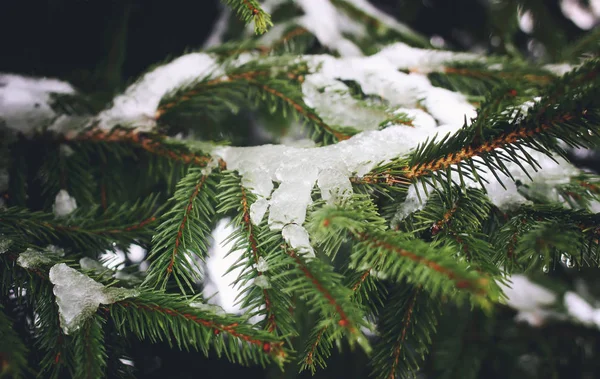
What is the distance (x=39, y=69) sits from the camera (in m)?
1.56

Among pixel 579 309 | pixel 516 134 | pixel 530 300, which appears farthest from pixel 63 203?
pixel 579 309

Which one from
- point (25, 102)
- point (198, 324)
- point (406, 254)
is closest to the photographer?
point (406, 254)

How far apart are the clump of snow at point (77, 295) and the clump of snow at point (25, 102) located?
662 mm

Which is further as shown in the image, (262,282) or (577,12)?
(577,12)

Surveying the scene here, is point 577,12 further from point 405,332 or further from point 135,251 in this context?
point 135,251

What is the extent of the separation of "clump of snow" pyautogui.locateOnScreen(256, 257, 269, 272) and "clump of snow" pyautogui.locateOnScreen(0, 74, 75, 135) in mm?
949

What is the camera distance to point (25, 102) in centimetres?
123

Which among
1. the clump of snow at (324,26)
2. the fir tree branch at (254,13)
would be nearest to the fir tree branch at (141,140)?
the fir tree branch at (254,13)

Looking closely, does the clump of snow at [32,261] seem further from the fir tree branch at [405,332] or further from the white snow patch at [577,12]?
the white snow patch at [577,12]

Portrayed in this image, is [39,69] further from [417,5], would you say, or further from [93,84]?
[417,5]

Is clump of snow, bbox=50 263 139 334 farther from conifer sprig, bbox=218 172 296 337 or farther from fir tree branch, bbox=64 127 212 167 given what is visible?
fir tree branch, bbox=64 127 212 167

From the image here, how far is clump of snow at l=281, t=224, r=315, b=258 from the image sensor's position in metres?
0.70

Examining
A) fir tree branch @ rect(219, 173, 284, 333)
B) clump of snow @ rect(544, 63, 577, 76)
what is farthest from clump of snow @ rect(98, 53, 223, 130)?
clump of snow @ rect(544, 63, 577, 76)

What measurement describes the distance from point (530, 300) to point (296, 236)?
1.99 metres
